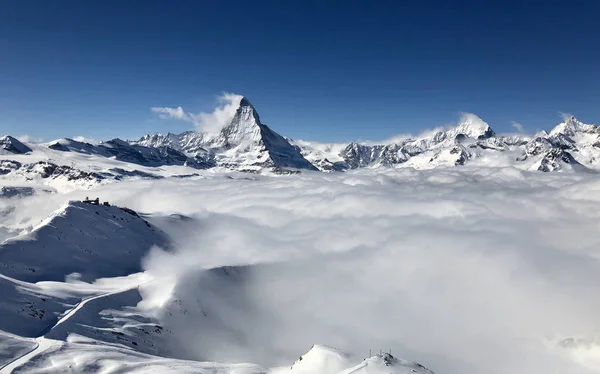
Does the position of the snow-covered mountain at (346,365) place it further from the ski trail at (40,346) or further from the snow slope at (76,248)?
Result: the snow slope at (76,248)

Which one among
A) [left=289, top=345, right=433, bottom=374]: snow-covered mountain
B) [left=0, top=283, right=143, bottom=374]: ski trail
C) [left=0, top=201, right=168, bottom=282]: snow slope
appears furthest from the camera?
[left=0, top=201, right=168, bottom=282]: snow slope

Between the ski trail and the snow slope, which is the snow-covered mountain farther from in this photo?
the snow slope

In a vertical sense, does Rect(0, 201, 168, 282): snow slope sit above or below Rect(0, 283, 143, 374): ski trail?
above

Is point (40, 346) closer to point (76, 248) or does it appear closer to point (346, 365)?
point (346, 365)

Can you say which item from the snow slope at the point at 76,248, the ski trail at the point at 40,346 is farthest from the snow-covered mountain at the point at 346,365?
the snow slope at the point at 76,248

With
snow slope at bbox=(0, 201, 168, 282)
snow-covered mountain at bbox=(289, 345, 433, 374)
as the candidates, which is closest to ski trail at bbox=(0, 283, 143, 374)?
snow slope at bbox=(0, 201, 168, 282)

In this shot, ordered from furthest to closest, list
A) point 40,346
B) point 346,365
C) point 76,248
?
point 76,248 → point 346,365 → point 40,346

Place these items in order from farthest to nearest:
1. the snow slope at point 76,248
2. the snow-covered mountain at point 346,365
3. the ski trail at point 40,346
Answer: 1. the snow slope at point 76,248
2. the snow-covered mountain at point 346,365
3. the ski trail at point 40,346

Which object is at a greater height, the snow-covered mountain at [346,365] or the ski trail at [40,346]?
the snow-covered mountain at [346,365]

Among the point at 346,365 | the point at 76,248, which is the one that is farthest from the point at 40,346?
the point at 76,248

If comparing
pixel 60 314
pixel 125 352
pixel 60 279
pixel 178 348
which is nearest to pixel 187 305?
pixel 178 348

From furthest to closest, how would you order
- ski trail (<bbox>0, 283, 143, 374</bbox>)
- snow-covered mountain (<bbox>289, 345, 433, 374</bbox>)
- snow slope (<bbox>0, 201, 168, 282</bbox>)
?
1. snow slope (<bbox>0, 201, 168, 282</bbox>)
2. snow-covered mountain (<bbox>289, 345, 433, 374</bbox>)
3. ski trail (<bbox>0, 283, 143, 374</bbox>)
